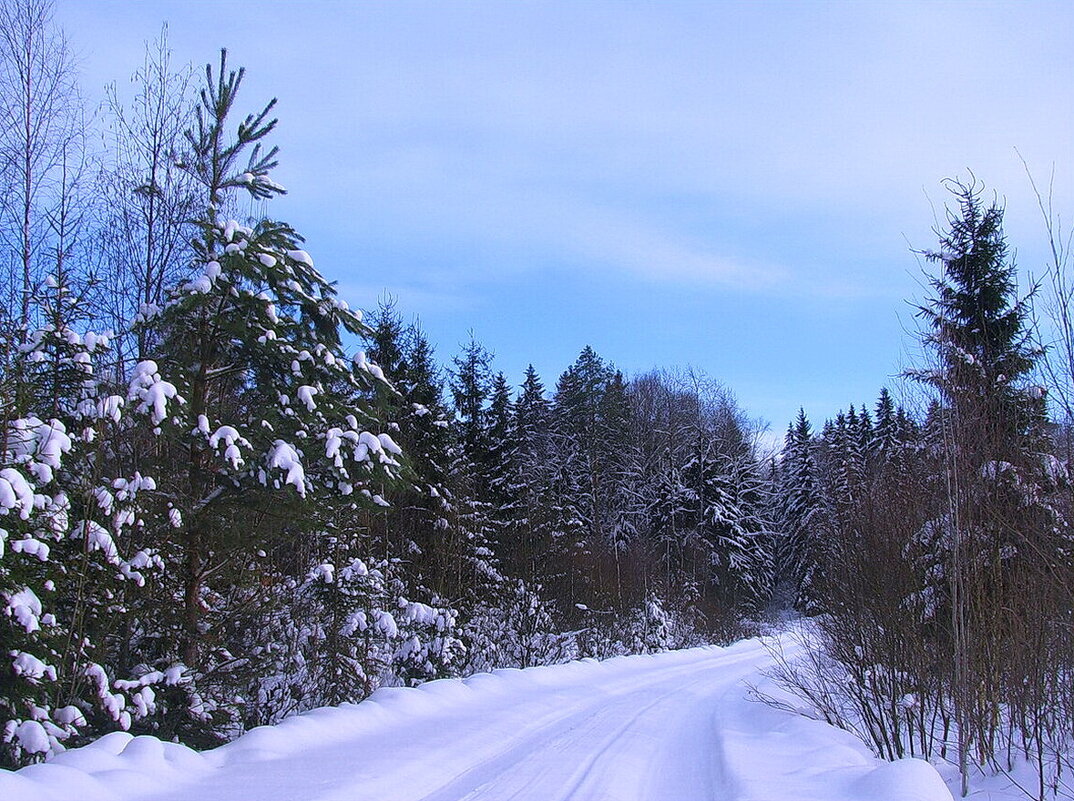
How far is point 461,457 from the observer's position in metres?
22.7

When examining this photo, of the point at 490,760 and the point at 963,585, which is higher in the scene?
the point at 963,585

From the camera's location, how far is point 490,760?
809cm

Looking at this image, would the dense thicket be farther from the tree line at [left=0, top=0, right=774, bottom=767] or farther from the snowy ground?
the tree line at [left=0, top=0, right=774, bottom=767]

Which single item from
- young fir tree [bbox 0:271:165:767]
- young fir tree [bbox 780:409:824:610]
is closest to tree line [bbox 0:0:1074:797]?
young fir tree [bbox 0:271:165:767]

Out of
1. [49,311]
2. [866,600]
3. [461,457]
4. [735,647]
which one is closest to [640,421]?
[735,647]

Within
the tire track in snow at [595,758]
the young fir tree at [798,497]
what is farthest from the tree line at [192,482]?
the young fir tree at [798,497]

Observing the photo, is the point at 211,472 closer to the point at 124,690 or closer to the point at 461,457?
the point at 124,690

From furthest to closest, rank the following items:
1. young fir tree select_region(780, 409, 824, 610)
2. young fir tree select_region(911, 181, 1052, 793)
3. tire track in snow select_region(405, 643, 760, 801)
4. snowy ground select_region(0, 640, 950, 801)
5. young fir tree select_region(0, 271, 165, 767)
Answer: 1. young fir tree select_region(780, 409, 824, 610)
2. young fir tree select_region(911, 181, 1052, 793)
3. tire track in snow select_region(405, 643, 760, 801)
4. young fir tree select_region(0, 271, 165, 767)
5. snowy ground select_region(0, 640, 950, 801)

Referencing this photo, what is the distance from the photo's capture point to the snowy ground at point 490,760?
600 centimetres

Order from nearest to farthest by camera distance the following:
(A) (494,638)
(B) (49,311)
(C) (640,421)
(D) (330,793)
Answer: (D) (330,793) < (B) (49,311) < (A) (494,638) < (C) (640,421)

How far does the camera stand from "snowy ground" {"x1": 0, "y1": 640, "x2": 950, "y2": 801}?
236 inches

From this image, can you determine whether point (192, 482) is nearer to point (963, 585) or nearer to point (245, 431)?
point (245, 431)

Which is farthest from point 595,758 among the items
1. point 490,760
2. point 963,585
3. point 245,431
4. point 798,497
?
point 798,497

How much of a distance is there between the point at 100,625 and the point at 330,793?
3370 mm
